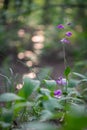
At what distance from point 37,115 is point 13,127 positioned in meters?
0.23

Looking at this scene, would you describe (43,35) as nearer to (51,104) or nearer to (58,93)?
(58,93)

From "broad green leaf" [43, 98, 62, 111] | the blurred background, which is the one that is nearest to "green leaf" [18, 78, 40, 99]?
"broad green leaf" [43, 98, 62, 111]

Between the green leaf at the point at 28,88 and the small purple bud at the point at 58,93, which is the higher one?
the green leaf at the point at 28,88

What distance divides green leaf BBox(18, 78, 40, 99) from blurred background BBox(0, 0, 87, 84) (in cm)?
415

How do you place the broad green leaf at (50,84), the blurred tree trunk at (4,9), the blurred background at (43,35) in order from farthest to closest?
the blurred background at (43,35) → the blurred tree trunk at (4,9) → the broad green leaf at (50,84)

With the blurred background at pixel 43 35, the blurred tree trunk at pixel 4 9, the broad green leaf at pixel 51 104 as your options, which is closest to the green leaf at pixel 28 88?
the broad green leaf at pixel 51 104

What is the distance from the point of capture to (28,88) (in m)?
2.26

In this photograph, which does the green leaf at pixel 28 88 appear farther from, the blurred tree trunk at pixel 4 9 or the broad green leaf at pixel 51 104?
the blurred tree trunk at pixel 4 9

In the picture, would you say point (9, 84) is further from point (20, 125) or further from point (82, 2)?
point (82, 2)

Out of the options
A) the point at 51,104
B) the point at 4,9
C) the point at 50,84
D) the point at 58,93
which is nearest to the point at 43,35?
the point at 4,9

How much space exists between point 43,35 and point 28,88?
588 centimetres

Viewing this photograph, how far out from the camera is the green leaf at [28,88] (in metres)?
2.23

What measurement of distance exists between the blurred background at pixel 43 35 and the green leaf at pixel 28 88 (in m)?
4.15

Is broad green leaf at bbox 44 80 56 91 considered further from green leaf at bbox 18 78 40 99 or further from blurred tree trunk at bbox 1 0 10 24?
blurred tree trunk at bbox 1 0 10 24
